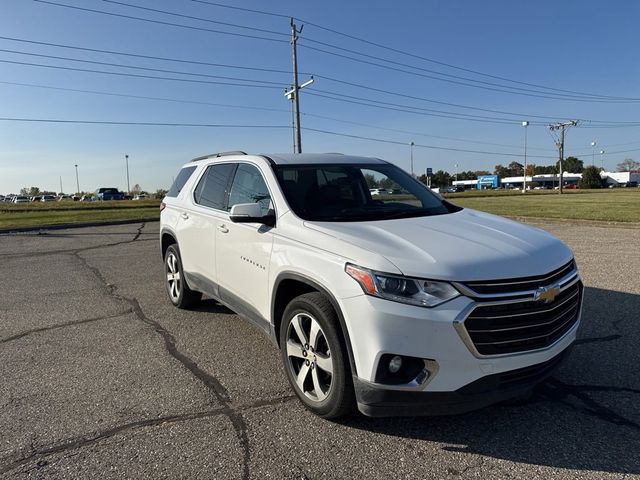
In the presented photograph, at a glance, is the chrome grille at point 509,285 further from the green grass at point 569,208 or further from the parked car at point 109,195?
the parked car at point 109,195

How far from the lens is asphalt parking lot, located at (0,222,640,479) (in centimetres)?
275

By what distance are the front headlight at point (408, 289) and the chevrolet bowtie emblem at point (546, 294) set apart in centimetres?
53

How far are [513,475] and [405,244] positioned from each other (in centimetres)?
142

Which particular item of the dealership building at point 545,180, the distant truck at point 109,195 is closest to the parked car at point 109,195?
the distant truck at point 109,195

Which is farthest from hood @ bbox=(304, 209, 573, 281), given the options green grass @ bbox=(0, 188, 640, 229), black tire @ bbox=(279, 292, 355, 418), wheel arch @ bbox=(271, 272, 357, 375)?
green grass @ bbox=(0, 188, 640, 229)

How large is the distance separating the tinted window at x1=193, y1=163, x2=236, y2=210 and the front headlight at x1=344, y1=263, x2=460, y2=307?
2.45 meters

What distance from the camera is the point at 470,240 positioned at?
318 centimetres

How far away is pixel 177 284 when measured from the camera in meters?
6.02

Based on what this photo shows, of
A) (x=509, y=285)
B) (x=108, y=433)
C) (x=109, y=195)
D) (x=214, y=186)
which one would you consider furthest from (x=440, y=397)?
(x=109, y=195)

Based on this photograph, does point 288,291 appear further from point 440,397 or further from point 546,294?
→ point 546,294

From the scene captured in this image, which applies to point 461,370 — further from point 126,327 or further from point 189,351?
point 126,327

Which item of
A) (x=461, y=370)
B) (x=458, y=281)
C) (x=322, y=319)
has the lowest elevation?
(x=461, y=370)

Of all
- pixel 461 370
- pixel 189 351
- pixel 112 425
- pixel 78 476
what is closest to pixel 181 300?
pixel 189 351

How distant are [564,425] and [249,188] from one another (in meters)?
3.09
